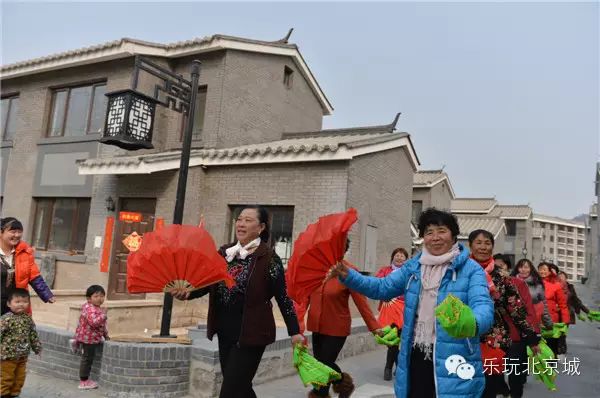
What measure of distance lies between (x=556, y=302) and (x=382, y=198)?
4.26m

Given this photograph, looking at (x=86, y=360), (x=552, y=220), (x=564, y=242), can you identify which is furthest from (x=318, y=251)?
(x=564, y=242)

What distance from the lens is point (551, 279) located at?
27.9 ft

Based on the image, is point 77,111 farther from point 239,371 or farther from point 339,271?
point 339,271

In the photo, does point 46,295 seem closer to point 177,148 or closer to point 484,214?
point 177,148

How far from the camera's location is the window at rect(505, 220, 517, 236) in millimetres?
42125

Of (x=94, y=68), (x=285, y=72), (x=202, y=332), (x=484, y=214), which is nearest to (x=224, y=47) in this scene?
(x=285, y=72)

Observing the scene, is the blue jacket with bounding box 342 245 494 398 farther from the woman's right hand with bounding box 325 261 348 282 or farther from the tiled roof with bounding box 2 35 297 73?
the tiled roof with bounding box 2 35 297 73

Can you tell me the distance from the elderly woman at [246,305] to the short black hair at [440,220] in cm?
119

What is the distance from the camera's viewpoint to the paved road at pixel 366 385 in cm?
538

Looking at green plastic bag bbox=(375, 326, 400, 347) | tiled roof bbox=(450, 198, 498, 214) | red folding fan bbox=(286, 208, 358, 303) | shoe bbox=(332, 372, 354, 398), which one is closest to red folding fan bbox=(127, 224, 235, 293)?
red folding fan bbox=(286, 208, 358, 303)

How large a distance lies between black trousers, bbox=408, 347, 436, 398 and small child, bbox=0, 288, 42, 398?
3.67 metres

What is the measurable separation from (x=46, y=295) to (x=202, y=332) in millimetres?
2152

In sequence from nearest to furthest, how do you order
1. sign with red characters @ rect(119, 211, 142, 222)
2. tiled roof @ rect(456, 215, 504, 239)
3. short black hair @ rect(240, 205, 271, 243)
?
1. short black hair @ rect(240, 205, 271, 243)
2. sign with red characters @ rect(119, 211, 142, 222)
3. tiled roof @ rect(456, 215, 504, 239)

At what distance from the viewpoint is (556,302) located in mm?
8336
